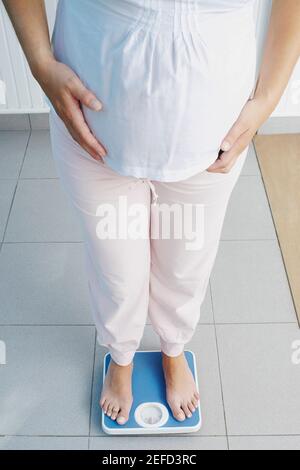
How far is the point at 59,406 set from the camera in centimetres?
128

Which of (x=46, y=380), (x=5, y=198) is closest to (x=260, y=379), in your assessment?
(x=46, y=380)

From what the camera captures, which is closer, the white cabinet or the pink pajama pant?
the pink pajama pant

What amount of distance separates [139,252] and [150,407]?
1.60ft

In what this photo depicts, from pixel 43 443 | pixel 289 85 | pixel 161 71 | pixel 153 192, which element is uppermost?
pixel 161 71

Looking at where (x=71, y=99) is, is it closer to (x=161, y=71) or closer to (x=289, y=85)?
(x=161, y=71)

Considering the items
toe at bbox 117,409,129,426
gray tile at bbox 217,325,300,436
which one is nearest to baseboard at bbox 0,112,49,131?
gray tile at bbox 217,325,300,436

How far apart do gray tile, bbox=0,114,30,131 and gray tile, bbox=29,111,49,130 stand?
21 mm

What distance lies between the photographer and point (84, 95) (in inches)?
26.2

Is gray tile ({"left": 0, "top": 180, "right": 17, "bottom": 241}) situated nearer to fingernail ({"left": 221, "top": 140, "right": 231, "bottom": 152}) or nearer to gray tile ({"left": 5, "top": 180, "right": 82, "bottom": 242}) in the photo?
gray tile ({"left": 5, "top": 180, "right": 82, "bottom": 242})

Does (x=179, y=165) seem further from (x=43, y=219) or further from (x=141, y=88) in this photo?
(x=43, y=219)

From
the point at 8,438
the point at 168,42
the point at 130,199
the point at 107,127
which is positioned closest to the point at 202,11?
the point at 168,42

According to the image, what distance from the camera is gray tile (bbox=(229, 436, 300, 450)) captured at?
1.21 metres

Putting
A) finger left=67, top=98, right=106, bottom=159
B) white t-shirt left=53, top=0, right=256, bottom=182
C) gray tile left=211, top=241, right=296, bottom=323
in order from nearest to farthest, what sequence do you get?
white t-shirt left=53, top=0, right=256, bottom=182, finger left=67, top=98, right=106, bottom=159, gray tile left=211, top=241, right=296, bottom=323

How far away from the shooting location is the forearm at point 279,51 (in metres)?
0.73
